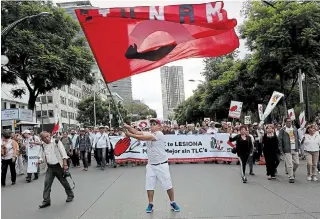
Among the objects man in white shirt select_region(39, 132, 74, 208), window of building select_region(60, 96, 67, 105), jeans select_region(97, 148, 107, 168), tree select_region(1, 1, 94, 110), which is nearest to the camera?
man in white shirt select_region(39, 132, 74, 208)

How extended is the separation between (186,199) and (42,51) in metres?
25.2

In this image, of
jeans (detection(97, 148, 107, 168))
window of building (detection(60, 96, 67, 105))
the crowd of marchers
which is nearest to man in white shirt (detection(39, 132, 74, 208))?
the crowd of marchers

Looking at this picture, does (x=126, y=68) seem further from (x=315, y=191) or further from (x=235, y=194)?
(x=315, y=191)

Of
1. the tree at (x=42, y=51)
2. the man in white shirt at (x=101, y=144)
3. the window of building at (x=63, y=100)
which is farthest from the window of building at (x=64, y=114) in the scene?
the man in white shirt at (x=101, y=144)

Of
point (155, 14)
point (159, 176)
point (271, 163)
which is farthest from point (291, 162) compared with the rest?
point (155, 14)

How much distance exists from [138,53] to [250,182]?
20.1ft

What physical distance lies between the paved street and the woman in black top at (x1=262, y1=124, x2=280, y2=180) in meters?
0.34

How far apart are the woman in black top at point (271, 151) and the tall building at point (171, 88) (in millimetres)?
154732

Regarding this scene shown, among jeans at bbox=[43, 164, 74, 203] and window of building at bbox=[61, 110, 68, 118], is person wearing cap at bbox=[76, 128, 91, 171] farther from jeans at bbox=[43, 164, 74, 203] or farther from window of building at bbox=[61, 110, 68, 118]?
window of building at bbox=[61, 110, 68, 118]

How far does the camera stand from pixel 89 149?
19219 millimetres

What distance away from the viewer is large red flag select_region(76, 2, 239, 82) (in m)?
7.14

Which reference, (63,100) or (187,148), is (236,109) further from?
(63,100)

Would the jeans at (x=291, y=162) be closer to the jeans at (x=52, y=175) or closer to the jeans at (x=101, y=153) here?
the jeans at (x=52, y=175)

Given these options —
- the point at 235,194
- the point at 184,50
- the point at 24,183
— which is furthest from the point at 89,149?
the point at 184,50
